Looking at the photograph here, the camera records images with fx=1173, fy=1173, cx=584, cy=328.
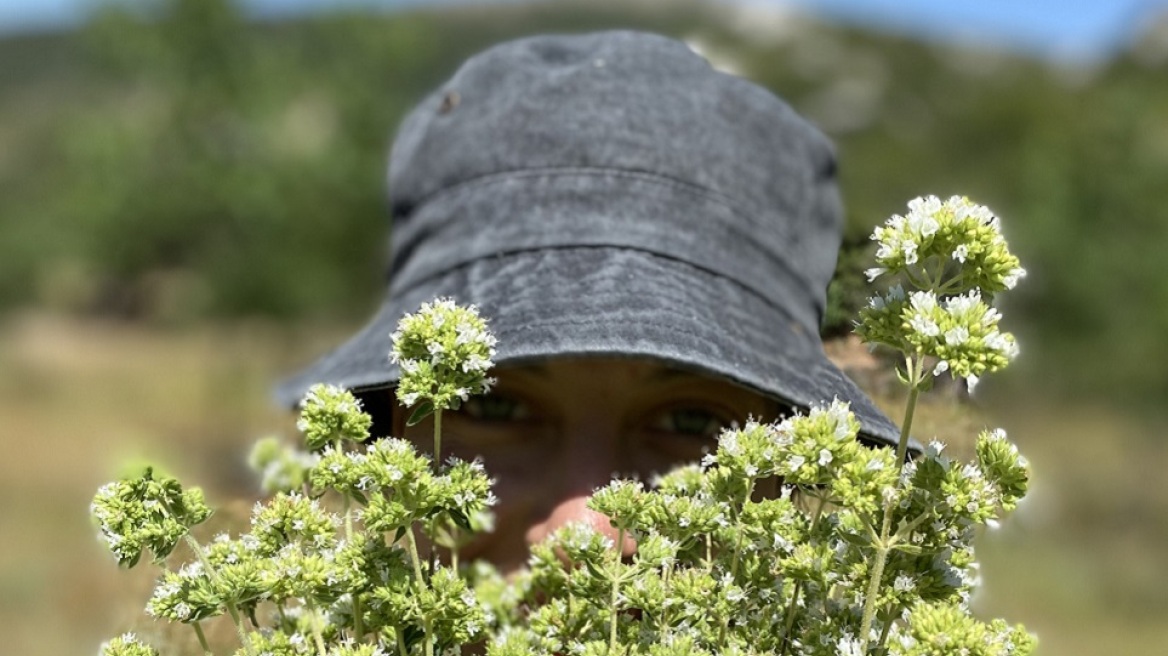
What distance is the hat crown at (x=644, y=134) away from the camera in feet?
8.08

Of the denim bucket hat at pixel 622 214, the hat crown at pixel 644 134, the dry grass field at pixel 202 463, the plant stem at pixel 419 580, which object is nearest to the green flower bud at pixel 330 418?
the plant stem at pixel 419 580

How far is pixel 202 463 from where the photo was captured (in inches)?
311

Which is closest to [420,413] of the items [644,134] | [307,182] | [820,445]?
[820,445]

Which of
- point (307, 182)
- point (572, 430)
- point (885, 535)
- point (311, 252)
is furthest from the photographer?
point (311, 252)

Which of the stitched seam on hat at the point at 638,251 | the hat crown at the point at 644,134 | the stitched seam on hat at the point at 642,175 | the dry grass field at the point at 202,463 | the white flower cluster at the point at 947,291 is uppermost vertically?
the dry grass field at the point at 202,463

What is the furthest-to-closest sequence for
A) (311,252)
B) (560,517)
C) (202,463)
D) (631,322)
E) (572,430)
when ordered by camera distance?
(311,252) → (202,463) → (572,430) → (560,517) → (631,322)

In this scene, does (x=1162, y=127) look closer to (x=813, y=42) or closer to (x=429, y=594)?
(x=429, y=594)

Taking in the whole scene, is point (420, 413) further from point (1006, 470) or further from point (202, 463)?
point (202, 463)

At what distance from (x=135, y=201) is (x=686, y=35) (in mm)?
20661

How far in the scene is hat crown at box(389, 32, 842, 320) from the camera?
2.46m

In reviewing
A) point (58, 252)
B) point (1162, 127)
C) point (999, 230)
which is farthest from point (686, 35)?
point (58, 252)

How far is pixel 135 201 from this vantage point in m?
21.8

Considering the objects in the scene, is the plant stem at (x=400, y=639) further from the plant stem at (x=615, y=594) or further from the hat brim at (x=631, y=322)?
the hat brim at (x=631, y=322)

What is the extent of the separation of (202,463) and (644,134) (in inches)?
245
